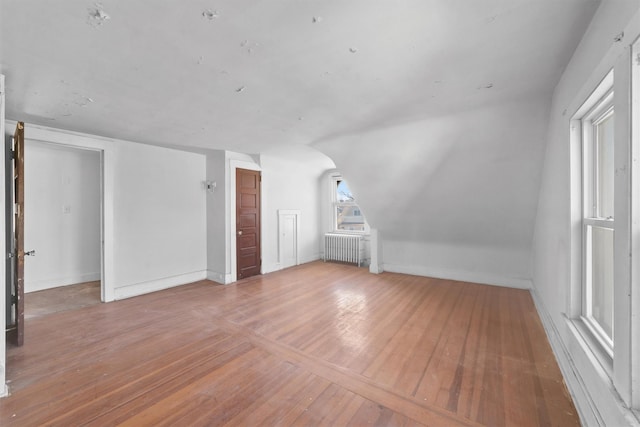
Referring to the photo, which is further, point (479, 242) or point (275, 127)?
point (479, 242)

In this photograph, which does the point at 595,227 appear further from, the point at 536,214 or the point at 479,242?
the point at 479,242

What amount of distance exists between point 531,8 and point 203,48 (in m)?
1.82

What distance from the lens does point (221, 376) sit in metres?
2.02

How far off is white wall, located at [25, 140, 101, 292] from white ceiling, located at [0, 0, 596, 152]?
182 cm

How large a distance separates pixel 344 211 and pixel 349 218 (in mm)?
222

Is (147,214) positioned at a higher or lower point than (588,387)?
higher

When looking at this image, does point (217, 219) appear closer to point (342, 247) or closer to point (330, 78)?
point (342, 247)

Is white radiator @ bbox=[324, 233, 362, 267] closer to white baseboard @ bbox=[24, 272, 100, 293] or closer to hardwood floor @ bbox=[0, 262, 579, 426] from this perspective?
hardwood floor @ bbox=[0, 262, 579, 426]

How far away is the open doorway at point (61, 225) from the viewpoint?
3.99 metres

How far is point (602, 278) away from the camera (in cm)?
165

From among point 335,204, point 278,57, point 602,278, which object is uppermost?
point 278,57

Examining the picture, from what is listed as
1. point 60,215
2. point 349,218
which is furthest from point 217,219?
point 349,218

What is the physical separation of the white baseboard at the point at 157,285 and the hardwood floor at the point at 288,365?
276mm

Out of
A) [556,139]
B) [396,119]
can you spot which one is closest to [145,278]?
[396,119]
